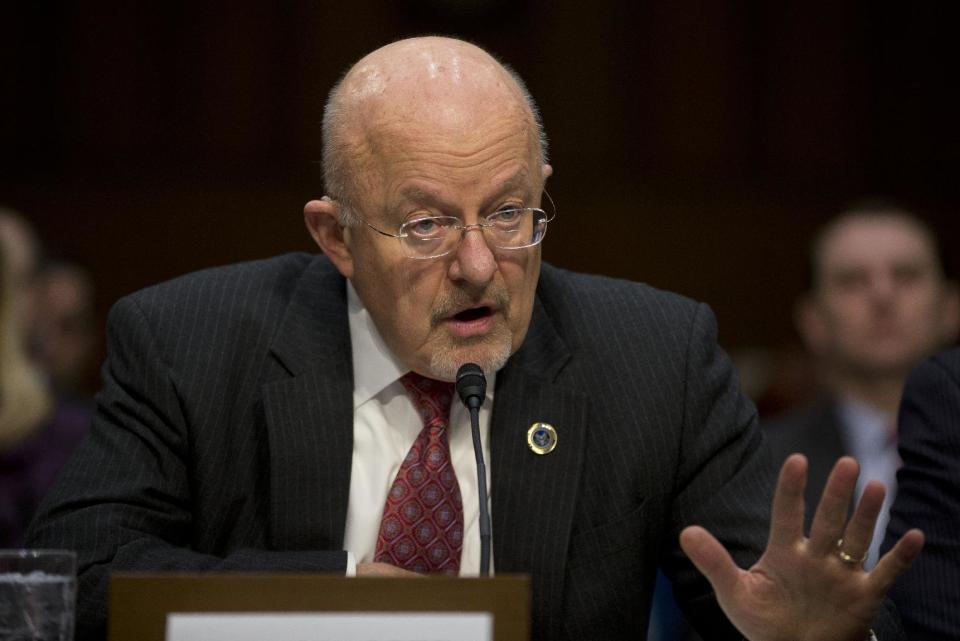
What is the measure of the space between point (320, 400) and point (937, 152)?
15.4 feet

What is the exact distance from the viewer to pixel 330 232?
2369 millimetres

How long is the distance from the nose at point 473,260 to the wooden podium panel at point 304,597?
656mm

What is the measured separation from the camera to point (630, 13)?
6.05 m

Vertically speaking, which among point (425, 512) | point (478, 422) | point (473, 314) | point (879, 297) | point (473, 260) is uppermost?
point (473, 260)

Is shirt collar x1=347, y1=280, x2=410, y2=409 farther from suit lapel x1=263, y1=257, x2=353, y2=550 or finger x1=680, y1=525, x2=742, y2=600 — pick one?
finger x1=680, y1=525, x2=742, y2=600

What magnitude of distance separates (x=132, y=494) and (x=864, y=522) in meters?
1.12

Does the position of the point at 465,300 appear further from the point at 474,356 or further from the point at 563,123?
the point at 563,123

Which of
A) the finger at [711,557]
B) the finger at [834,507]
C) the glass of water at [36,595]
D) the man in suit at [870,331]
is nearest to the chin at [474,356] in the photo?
the finger at [711,557]

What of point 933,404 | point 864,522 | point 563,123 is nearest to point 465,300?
point 864,522

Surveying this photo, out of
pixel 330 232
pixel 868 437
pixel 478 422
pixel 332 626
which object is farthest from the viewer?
pixel 868 437

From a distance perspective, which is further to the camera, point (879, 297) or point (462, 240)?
point (879, 297)

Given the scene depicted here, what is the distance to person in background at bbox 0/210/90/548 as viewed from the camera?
3.63 meters

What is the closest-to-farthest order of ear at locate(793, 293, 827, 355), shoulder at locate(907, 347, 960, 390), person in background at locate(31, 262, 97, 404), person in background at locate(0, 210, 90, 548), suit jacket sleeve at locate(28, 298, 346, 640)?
suit jacket sleeve at locate(28, 298, 346, 640)
shoulder at locate(907, 347, 960, 390)
person in background at locate(0, 210, 90, 548)
ear at locate(793, 293, 827, 355)
person in background at locate(31, 262, 97, 404)

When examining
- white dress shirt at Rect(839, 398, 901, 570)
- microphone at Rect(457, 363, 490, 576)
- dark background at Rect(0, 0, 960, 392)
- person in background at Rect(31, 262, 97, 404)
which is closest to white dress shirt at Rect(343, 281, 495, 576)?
microphone at Rect(457, 363, 490, 576)
